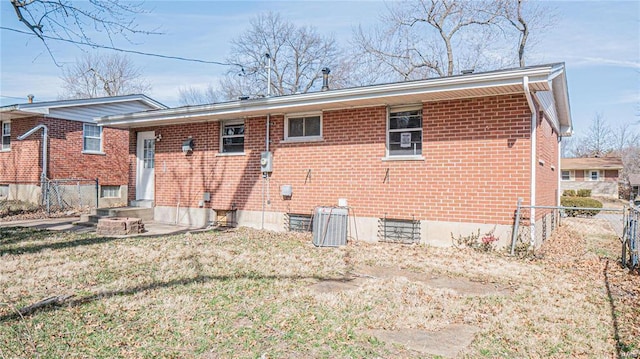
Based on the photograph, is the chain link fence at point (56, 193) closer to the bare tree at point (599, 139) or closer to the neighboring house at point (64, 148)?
the neighboring house at point (64, 148)

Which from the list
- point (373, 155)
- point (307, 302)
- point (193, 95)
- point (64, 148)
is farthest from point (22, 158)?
point (193, 95)

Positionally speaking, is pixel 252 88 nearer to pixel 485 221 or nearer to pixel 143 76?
pixel 143 76

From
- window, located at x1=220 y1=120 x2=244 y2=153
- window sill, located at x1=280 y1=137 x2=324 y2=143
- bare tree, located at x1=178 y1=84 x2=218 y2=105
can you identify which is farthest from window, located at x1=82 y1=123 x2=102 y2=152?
bare tree, located at x1=178 y1=84 x2=218 y2=105

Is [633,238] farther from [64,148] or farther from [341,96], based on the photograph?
[64,148]

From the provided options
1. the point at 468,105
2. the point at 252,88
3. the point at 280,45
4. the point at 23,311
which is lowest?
the point at 23,311

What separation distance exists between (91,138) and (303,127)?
11.3 meters

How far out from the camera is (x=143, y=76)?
36.9m

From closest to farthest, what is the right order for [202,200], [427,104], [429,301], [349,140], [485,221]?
1. [429,301]
2. [485,221]
3. [427,104]
4. [349,140]
5. [202,200]

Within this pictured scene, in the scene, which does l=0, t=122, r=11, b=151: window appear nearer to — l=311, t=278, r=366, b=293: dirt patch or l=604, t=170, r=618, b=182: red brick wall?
l=311, t=278, r=366, b=293: dirt patch

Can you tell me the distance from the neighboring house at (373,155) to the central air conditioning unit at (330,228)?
705 millimetres

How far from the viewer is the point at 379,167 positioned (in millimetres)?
9039

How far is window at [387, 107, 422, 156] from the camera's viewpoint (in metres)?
8.75

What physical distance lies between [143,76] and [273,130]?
102 feet

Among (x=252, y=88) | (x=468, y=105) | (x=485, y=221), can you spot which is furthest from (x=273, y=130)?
(x=252, y=88)
